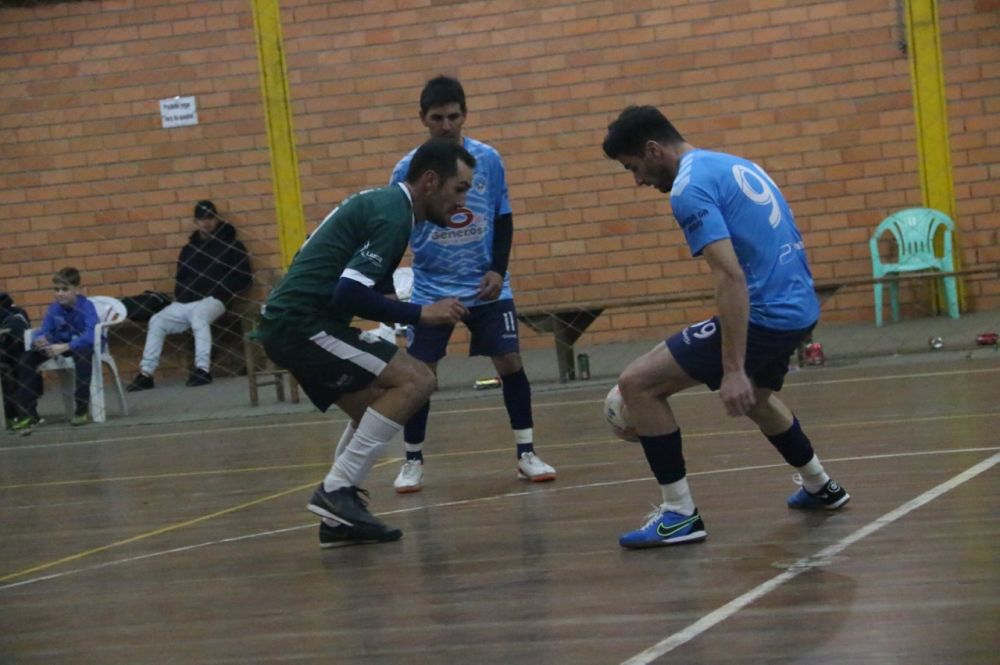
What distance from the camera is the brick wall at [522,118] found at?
566 inches

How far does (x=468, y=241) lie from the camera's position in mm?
7906

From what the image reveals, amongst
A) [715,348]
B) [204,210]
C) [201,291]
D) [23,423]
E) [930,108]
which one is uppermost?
[930,108]

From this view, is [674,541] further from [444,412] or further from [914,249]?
[914,249]

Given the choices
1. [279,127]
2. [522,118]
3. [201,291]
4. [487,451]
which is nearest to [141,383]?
[201,291]

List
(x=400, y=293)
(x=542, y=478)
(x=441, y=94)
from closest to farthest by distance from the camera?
(x=441, y=94) < (x=542, y=478) < (x=400, y=293)

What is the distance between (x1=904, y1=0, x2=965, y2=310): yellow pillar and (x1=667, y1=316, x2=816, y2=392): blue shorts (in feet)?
29.6

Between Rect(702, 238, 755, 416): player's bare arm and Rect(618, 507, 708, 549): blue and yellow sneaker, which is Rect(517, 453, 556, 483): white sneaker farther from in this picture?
Rect(702, 238, 755, 416): player's bare arm

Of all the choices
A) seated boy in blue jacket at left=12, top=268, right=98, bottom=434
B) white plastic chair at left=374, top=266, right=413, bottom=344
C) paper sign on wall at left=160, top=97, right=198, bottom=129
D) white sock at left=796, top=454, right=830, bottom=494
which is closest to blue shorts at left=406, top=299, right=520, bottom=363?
white sock at left=796, top=454, right=830, bottom=494

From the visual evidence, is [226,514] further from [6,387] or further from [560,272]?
[560,272]

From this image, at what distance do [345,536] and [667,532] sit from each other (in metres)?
1.35

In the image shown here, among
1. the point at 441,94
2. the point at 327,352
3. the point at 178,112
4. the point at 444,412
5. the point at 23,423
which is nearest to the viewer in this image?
the point at 327,352

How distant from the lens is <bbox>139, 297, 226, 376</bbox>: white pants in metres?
14.9

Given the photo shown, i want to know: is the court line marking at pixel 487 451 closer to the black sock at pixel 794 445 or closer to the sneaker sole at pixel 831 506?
the sneaker sole at pixel 831 506

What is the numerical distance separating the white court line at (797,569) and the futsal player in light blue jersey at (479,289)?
2.05 m
